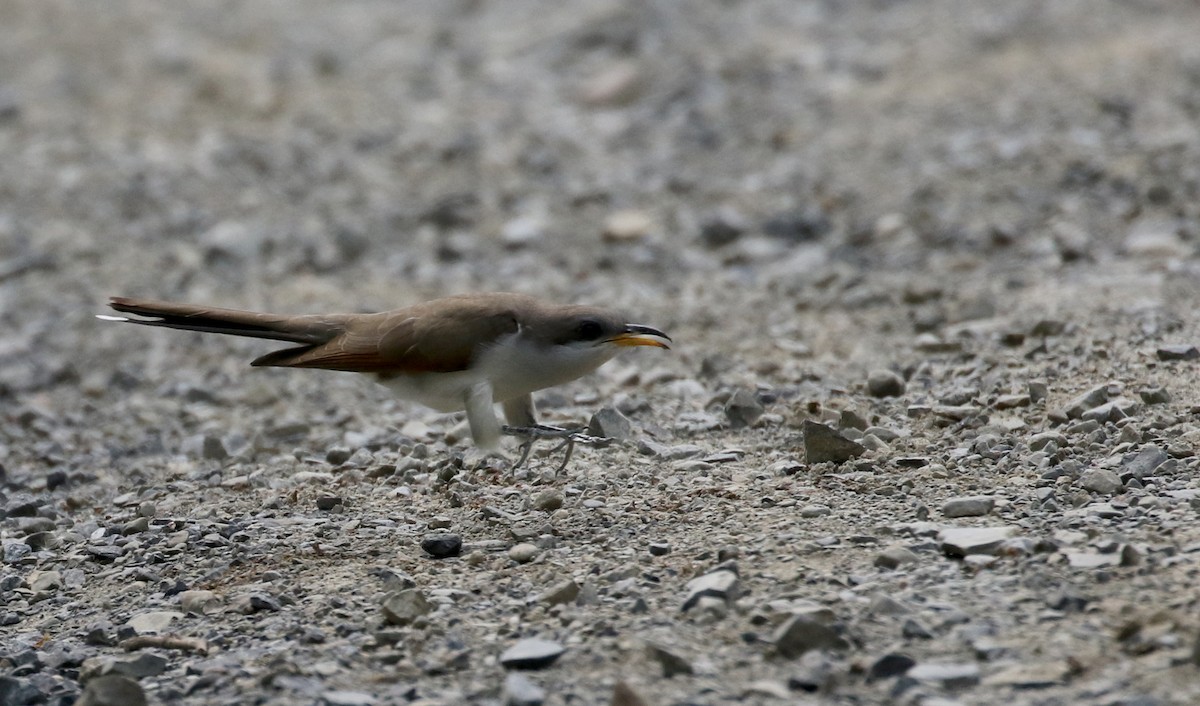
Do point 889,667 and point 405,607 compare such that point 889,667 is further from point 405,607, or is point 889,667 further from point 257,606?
point 257,606

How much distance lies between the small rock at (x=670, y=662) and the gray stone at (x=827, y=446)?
77.6 inches

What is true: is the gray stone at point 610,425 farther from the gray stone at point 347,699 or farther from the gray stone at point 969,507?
the gray stone at point 347,699

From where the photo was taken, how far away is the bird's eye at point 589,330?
679 centimetres

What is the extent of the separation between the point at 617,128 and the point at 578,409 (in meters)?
6.18

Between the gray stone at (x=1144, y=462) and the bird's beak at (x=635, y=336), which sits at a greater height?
the bird's beak at (x=635, y=336)

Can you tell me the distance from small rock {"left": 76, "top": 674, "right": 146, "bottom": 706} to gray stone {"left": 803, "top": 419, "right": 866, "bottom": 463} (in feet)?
10.1

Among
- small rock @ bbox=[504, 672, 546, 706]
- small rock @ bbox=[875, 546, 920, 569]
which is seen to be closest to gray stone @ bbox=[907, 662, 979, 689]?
small rock @ bbox=[875, 546, 920, 569]

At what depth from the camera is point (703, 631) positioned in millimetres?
4984

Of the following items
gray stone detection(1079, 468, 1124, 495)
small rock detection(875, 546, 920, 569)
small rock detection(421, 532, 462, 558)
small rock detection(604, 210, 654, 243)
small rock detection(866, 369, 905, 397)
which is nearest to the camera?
small rock detection(875, 546, 920, 569)

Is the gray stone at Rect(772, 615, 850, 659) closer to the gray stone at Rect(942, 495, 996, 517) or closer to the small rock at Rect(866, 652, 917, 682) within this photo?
the small rock at Rect(866, 652, 917, 682)

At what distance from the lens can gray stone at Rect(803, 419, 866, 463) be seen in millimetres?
6535

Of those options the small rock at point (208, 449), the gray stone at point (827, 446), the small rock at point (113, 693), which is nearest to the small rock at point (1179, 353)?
the gray stone at point (827, 446)

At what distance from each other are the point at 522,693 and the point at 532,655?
260mm

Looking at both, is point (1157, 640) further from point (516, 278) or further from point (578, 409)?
point (516, 278)
